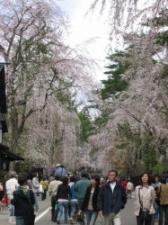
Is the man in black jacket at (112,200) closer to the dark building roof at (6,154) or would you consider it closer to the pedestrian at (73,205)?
the pedestrian at (73,205)

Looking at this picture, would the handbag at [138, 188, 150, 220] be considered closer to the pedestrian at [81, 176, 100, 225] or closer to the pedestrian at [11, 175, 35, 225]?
the pedestrian at [81, 176, 100, 225]

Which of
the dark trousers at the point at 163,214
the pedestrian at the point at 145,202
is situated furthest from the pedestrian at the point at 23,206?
the dark trousers at the point at 163,214

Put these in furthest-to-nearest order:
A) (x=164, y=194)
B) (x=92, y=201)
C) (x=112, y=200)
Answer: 1. (x=164, y=194)
2. (x=92, y=201)
3. (x=112, y=200)

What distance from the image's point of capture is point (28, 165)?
47938mm

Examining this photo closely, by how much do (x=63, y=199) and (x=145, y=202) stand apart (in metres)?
6.06

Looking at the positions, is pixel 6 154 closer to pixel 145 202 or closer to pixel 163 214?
pixel 163 214

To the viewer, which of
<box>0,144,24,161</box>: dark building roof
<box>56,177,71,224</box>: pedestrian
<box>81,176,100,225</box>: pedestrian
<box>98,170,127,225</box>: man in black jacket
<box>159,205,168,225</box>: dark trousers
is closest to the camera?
<box>98,170,127,225</box>: man in black jacket

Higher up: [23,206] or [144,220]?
[23,206]

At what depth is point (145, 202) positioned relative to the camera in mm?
13688

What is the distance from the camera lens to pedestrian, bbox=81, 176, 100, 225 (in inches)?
595

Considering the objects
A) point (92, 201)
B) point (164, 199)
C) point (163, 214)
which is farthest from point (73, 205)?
point (92, 201)

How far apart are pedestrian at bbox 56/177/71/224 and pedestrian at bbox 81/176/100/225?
3.66 metres

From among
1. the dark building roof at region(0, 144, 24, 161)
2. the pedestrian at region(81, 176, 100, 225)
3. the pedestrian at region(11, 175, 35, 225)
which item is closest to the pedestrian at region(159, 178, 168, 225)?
the pedestrian at region(81, 176, 100, 225)

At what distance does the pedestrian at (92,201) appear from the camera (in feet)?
49.5
